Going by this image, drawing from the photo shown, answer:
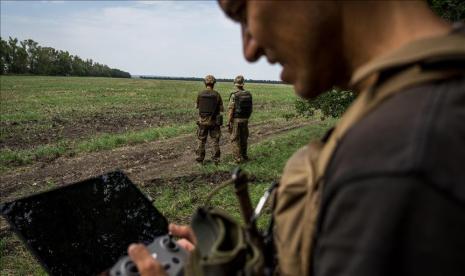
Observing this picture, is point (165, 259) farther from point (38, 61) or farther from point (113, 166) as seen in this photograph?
point (38, 61)

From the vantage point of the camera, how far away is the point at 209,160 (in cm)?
1388

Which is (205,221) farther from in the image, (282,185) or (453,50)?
(453,50)

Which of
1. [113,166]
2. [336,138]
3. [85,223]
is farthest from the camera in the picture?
[113,166]

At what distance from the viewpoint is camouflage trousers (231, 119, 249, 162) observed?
44.0ft

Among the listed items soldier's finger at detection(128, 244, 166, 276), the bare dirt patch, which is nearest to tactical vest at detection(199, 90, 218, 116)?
the bare dirt patch

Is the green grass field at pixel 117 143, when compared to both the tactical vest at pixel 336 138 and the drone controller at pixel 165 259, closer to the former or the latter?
the drone controller at pixel 165 259

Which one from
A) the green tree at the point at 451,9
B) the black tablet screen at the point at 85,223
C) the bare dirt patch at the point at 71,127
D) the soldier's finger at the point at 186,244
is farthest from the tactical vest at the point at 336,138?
the bare dirt patch at the point at 71,127

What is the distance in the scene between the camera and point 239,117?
13742 mm

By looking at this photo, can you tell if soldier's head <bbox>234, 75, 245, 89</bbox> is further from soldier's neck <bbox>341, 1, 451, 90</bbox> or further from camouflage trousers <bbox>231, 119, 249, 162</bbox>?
soldier's neck <bbox>341, 1, 451, 90</bbox>

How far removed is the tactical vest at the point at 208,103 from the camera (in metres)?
13.3

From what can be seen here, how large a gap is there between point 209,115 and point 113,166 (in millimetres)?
2870

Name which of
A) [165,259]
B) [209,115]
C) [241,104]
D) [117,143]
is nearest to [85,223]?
[165,259]

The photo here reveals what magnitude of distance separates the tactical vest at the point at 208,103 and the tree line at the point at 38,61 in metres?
89.0

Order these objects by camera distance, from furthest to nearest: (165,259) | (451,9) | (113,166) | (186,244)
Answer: (113,166) → (451,9) → (186,244) → (165,259)
